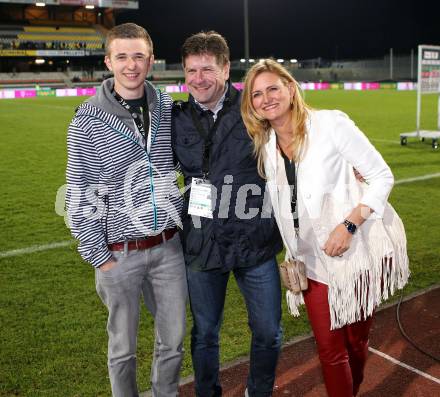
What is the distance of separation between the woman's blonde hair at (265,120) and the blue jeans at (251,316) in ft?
1.80

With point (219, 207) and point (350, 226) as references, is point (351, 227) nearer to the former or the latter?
point (350, 226)

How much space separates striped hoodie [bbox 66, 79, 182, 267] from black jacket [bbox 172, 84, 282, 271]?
0.12 meters

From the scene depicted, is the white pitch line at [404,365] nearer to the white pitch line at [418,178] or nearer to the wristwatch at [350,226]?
the wristwatch at [350,226]

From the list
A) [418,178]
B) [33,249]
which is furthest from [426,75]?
[33,249]

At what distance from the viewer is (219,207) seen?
263 centimetres

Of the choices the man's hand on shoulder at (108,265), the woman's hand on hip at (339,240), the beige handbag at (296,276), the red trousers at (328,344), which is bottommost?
the red trousers at (328,344)

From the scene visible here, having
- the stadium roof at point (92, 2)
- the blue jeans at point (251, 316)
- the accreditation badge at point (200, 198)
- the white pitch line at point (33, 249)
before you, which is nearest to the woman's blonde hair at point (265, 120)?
the accreditation badge at point (200, 198)

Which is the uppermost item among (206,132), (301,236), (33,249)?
Result: (206,132)

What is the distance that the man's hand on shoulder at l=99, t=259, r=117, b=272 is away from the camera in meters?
2.53

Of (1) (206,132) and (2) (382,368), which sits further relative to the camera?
(2) (382,368)

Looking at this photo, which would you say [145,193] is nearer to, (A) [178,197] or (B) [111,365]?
→ (A) [178,197]

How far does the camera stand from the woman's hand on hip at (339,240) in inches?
96.4

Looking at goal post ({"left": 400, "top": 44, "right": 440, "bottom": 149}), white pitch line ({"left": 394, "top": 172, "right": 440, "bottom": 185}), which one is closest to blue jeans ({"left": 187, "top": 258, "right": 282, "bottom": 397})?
white pitch line ({"left": 394, "top": 172, "right": 440, "bottom": 185})

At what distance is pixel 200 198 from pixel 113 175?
1.42ft
